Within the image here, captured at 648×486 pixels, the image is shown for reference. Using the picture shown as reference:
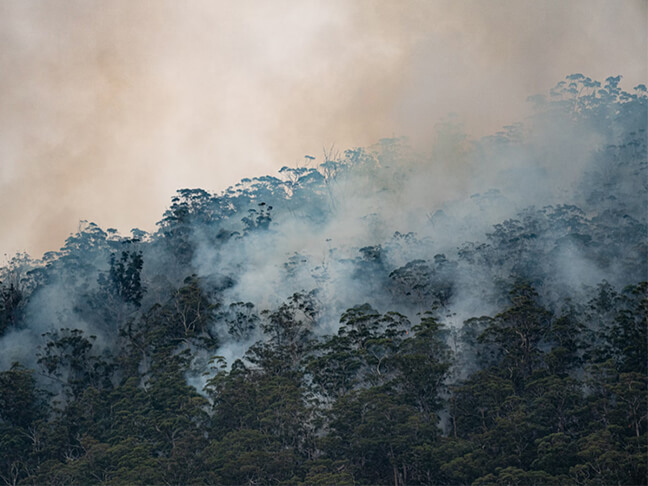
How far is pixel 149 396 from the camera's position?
52.4 m

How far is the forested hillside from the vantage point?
43.2m

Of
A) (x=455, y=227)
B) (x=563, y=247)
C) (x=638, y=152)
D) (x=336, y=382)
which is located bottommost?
(x=336, y=382)

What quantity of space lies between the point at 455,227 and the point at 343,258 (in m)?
9.71

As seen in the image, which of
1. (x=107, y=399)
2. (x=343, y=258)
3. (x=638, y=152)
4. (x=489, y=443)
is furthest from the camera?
(x=638, y=152)

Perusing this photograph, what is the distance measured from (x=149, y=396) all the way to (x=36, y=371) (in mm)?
12668

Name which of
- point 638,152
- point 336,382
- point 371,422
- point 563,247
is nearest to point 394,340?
point 336,382

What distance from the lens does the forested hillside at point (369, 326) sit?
142 feet

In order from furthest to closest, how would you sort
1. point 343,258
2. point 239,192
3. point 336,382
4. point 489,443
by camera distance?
point 239,192, point 343,258, point 336,382, point 489,443

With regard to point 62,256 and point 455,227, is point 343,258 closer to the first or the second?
point 455,227

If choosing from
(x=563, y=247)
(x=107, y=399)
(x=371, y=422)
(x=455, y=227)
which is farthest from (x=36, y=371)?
(x=563, y=247)

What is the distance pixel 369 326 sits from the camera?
53.8m

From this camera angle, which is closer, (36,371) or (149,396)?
(149,396)

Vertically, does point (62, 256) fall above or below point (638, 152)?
below

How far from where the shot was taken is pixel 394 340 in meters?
52.1
